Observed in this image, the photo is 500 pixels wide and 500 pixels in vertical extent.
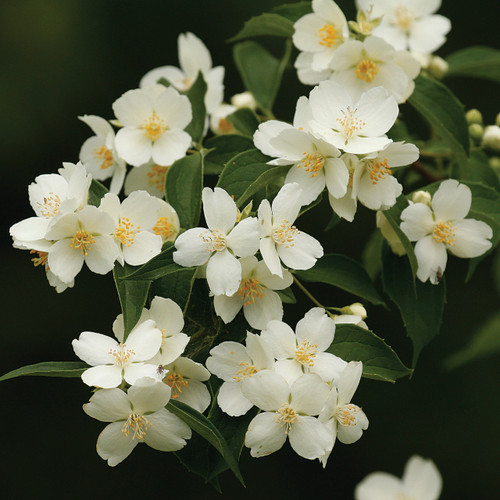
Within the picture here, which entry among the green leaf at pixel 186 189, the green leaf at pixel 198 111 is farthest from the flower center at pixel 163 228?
the green leaf at pixel 198 111

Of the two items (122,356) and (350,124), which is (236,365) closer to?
(122,356)

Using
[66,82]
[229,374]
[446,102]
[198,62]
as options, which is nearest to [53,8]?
[66,82]

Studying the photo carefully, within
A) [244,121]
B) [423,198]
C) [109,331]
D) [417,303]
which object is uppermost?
[244,121]

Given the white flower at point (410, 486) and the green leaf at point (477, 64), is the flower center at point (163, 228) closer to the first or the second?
the white flower at point (410, 486)

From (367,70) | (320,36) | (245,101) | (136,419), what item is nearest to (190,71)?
(245,101)

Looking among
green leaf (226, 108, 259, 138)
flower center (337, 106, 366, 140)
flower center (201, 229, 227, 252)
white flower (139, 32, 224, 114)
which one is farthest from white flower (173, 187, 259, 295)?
white flower (139, 32, 224, 114)

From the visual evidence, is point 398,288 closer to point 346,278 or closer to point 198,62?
point 346,278
